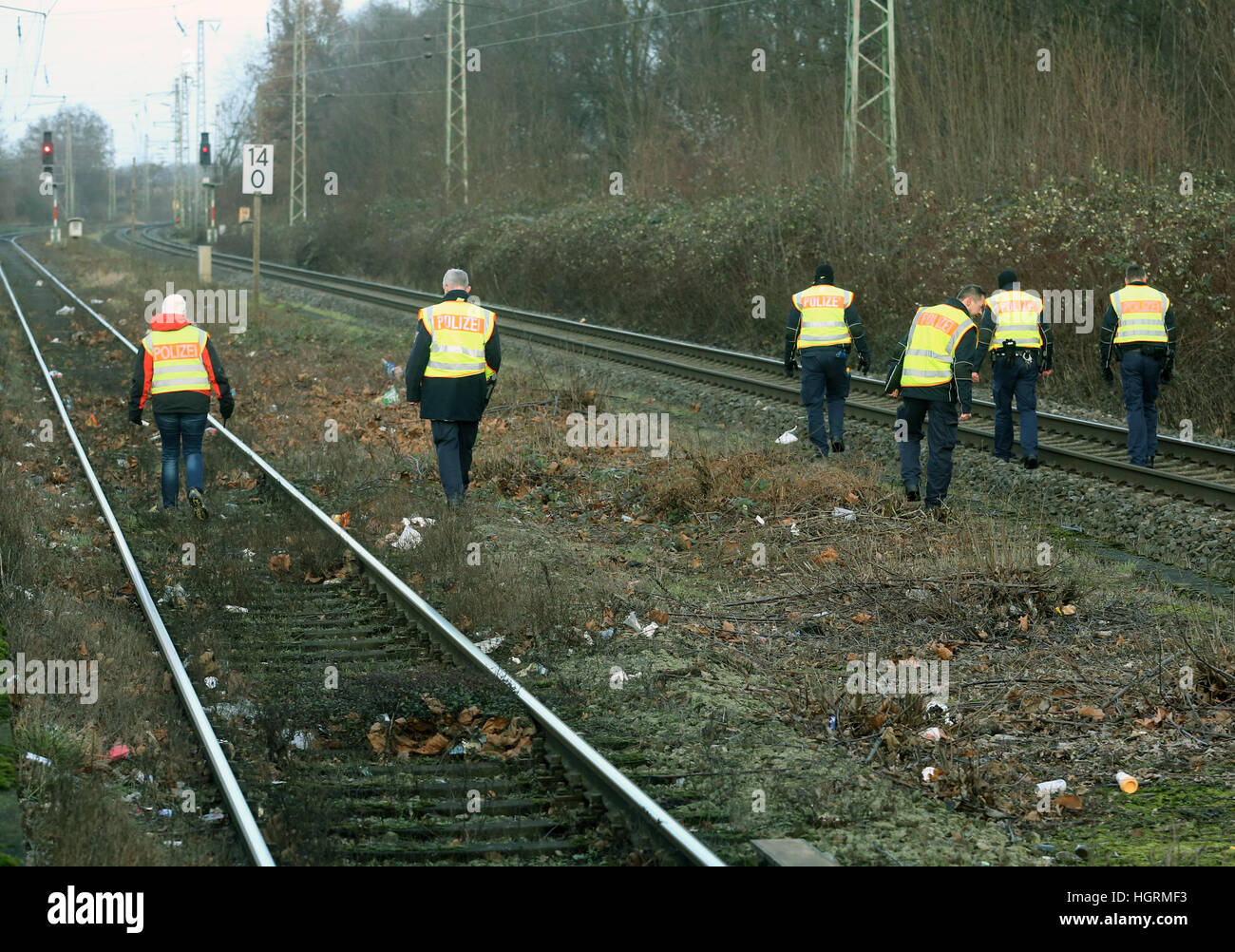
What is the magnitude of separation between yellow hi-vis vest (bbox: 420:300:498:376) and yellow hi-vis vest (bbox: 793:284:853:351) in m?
4.25

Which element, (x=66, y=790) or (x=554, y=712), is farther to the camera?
(x=554, y=712)

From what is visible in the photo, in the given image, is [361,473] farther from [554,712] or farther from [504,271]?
[504,271]

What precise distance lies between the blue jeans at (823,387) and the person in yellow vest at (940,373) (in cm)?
198

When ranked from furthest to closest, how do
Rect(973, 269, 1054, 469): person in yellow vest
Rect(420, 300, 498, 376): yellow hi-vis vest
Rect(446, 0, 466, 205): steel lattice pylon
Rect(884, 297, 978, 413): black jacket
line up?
Rect(446, 0, 466, 205): steel lattice pylon → Rect(973, 269, 1054, 469): person in yellow vest → Rect(884, 297, 978, 413): black jacket → Rect(420, 300, 498, 376): yellow hi-vis vest

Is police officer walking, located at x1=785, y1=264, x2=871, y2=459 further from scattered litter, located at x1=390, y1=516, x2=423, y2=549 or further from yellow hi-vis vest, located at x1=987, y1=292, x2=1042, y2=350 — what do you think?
scattered litter, located at x1=390, y1=516, x2=423, y2=549

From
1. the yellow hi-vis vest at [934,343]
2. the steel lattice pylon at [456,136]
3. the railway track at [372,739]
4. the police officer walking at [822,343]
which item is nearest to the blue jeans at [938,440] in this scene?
the yellow hi-vis vest at [934,343]

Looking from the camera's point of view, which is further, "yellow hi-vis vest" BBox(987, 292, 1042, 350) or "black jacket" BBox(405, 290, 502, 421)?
"yellow hi-vis vest" BBox(987, 292, 1042, 350)

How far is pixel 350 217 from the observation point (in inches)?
1905

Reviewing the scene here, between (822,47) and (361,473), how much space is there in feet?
90.5

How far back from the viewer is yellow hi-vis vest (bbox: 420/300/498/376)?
35.5 feet

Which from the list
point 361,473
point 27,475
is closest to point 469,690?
point 361,473

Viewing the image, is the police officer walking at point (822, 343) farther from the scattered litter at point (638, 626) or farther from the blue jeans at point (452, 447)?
the scattered litter at point (638, 626)

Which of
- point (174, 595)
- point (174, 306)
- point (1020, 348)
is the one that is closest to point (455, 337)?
point (174, 306)

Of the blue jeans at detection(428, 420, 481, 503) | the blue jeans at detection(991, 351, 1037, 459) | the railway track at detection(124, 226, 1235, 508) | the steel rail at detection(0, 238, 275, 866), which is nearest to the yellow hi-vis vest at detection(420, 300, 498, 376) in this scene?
the blue jeans at detection(428, 420, 481, 503)
